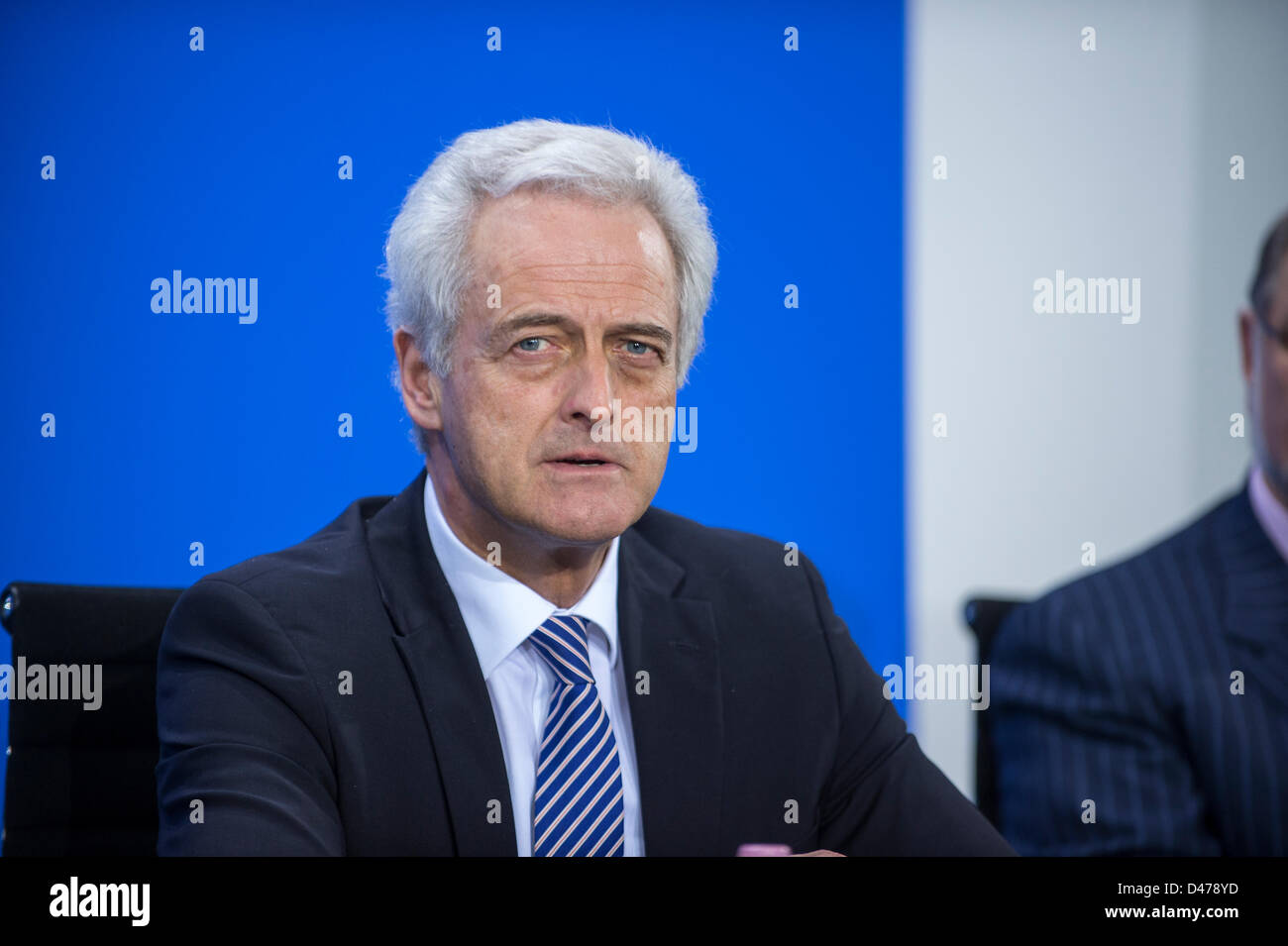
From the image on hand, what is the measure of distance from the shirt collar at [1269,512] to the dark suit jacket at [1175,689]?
0.01m

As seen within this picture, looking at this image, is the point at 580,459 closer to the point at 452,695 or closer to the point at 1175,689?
the point at 452,695

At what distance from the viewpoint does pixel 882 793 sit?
1.90 meters

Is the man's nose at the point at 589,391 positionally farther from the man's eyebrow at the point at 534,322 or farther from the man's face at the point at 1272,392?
the man's face at the point at 1272,392

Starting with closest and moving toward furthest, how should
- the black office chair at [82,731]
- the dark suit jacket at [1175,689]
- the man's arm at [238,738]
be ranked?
the man's arm at [238,738] → the dark suit jacket at [1175,689] → the black office chair at [82,731]

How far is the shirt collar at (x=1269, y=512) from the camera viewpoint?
1722 mm

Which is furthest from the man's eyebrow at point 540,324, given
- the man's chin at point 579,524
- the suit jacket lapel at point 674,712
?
the suit jacket lapel at point 674,712

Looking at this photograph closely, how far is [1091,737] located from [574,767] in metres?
0.73

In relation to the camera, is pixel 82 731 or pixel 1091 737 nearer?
pixel 1091 737

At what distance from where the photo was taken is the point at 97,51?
202 cm

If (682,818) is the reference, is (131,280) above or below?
above

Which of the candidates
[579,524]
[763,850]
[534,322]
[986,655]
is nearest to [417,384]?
[534,322]
